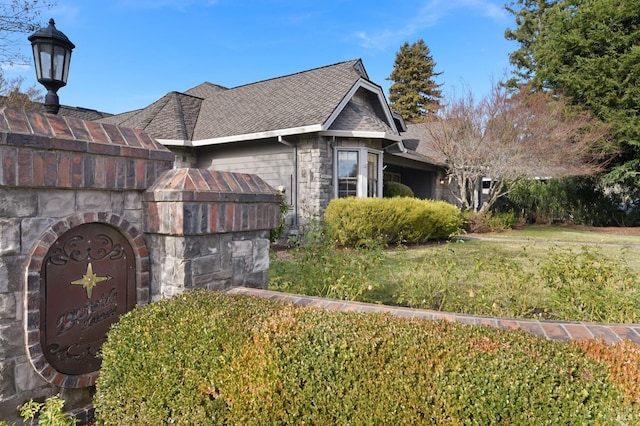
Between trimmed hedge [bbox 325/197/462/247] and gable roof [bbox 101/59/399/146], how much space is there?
81.7 inches

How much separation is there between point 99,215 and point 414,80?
33896 millimetres

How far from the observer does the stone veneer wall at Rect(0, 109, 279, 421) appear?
183cm

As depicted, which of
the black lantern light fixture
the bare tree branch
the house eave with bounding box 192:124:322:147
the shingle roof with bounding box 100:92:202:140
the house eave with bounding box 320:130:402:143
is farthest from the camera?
the bare tree branch

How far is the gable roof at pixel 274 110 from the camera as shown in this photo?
1035 cm

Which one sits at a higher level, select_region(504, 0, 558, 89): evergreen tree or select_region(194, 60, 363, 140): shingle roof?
select_region(504, 0, 558, 89): evergreen tree

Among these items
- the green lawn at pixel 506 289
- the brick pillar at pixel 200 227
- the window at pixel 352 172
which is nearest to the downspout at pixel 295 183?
the window at pixel 352 172

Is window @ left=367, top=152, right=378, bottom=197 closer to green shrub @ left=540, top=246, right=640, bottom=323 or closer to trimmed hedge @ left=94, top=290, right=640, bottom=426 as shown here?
green shrub @ left=540, top=246, right=640, bottom=323

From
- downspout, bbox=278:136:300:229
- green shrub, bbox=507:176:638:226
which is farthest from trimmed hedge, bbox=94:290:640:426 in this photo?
green shrub, bbox=507:176:638:226

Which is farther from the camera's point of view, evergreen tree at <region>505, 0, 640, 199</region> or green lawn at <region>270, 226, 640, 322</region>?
evergreen tree at <region>505, 0, 640, 199</region>

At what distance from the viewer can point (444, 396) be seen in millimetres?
1286

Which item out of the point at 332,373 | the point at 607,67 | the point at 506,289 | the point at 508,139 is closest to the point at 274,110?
the point at 508,139

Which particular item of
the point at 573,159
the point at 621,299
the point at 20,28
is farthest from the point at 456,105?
the point at 20,28

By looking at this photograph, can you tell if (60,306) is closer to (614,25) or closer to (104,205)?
(104,205)

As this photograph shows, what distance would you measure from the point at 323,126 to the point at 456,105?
24.4ft
